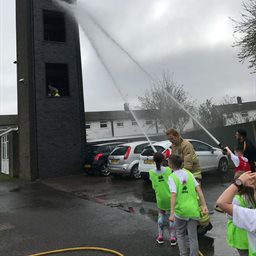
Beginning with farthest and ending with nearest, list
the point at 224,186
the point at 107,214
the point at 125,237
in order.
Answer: the point at 224,186
the point at 107,214
the point at 125,237

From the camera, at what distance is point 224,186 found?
35.8 feet

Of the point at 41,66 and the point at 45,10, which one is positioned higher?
the point at 45,10

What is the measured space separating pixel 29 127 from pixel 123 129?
27683 millimetres

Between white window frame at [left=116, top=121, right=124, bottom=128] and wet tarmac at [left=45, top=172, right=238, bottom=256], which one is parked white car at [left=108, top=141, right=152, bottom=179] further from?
white window frame at [left=116, top=121, right=124, bottom=128]

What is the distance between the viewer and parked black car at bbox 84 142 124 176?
658 inches

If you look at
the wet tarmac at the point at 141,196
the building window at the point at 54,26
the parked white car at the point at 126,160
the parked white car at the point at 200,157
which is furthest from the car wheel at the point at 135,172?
the building window at the point at 54,26

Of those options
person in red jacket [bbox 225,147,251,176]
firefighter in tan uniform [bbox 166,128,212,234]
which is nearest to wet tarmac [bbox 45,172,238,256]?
firefighter in tan uniform [bbox 166,128,212,234]

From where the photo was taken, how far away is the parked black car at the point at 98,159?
1672 cm

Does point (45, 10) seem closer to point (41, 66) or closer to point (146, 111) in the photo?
point (41, 66)

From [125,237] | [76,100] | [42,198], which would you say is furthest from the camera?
[76,100]

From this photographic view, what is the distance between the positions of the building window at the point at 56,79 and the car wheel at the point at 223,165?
10274 mm

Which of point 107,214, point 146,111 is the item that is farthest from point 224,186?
point 146,111

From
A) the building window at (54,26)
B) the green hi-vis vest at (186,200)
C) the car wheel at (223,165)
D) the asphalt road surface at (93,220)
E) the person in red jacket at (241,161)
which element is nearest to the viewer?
the green hi-vis vest at (186,200)

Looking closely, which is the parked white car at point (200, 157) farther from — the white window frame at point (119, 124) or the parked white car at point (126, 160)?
the white window frame at point (119, 124)
